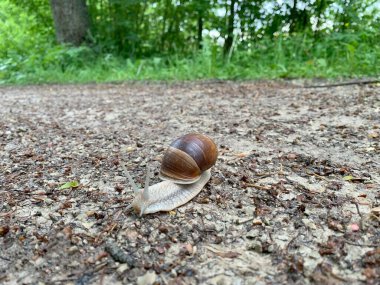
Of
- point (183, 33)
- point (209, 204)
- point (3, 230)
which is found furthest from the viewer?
point (183, 33)

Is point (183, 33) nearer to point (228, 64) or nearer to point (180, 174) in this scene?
point (228, 64)

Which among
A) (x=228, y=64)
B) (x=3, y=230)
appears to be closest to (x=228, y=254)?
(x=3, y=230)

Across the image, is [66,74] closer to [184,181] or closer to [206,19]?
[206,19]

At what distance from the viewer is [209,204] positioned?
2.07 m

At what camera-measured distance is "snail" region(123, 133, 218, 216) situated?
2023 mm

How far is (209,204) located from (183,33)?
8.65 meters

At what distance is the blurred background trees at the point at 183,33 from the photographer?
24.8 ft

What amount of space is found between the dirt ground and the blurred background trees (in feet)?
12.1

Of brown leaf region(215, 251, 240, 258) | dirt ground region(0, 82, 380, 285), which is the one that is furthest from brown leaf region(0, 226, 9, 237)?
brown leaf region(215, 251, 240, 258)

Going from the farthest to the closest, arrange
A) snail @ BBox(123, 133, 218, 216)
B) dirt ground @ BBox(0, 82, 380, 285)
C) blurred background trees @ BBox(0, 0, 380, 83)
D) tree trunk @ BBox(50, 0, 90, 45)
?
tree trunk @ BBox(50, 0, 90, 45) < blurred background trees @ BBox(0, 0, 380, 83) < snail @ BBox(123, 133, 218, 216) < dirt ground @ BBox(0, 82, 380, 285)

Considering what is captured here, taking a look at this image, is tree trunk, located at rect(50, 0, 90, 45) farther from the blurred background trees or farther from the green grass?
the green grass

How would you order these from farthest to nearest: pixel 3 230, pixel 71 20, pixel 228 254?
pixel 71 20 < pixel 3 230 < pixel 228 254

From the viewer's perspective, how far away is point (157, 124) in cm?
378

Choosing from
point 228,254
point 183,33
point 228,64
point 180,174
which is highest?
point 183,33
